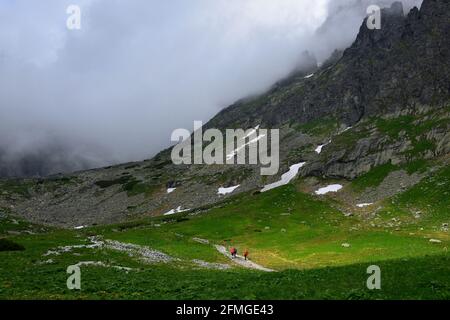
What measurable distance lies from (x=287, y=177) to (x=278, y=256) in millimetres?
96029

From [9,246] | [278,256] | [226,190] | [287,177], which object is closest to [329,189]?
[287,177]

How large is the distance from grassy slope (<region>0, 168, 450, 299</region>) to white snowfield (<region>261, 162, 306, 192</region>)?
34.3 ft

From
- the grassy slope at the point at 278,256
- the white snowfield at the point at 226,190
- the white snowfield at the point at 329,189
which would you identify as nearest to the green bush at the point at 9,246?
the grassy slope at the point at 278,256

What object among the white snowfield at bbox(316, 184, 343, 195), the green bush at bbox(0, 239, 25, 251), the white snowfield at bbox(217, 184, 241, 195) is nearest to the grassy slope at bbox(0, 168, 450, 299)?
the green bush at bbox(0, 239, 25, 251)

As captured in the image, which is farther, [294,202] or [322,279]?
[294,202]

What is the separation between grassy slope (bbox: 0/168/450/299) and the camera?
101 ft

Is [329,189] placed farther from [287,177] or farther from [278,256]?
[278,256]

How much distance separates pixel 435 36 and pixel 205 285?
18833 centimetres

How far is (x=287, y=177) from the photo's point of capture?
170 metres

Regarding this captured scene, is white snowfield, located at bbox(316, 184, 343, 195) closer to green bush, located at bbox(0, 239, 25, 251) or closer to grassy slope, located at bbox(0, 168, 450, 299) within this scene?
grassy slope, located at bbox(0, 168, 450, 299)

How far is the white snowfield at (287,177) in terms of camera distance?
162413mm

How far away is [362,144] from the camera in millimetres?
158750
